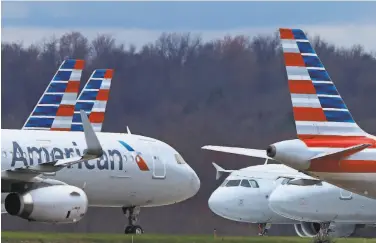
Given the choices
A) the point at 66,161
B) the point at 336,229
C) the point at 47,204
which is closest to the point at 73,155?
the point at 47,204

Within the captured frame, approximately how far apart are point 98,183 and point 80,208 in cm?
688

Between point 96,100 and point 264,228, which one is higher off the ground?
point 96,100

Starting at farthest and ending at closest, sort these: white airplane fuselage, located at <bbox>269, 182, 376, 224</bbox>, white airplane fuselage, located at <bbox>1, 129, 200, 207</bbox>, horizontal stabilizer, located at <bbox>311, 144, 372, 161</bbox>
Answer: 1. white airplane fuselage, located at <bbox>269, 182, 376, 224</bbox>
2. white airplane fuselage, located at <bbox>1, 129, 200, 207</bbox>
3. horizontal stabilizer, located at <bbox>311, 144, 372, 161</bbox>

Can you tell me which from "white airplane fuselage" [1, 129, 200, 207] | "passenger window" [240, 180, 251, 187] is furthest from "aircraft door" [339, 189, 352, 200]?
"passenger window" [240, 180, 251, 187]

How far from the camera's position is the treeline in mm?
55750

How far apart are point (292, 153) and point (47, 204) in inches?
216

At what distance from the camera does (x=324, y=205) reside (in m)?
43.8

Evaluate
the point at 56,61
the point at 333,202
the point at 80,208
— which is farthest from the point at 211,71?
the point at 80,208

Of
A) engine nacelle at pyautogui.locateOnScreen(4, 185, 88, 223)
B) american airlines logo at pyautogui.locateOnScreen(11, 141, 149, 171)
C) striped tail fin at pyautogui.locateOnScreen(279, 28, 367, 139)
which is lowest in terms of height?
american airlines logo at pyautogui.locateOnScreen(11, 141, 149, 171)

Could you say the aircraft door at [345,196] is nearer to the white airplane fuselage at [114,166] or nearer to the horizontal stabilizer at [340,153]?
the white airplane fuselage at [114,166]

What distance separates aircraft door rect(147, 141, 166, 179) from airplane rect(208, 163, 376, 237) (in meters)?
4.30

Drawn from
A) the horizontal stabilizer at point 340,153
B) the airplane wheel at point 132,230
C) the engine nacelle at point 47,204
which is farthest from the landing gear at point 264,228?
the horizontal stabilizer at point 340,153

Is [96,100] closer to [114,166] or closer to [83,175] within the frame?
[114,166]

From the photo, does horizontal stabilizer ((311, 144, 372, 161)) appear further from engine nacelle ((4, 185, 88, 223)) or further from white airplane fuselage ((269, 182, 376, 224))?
white airplane fuselage ((269, 182, 376, 224))
